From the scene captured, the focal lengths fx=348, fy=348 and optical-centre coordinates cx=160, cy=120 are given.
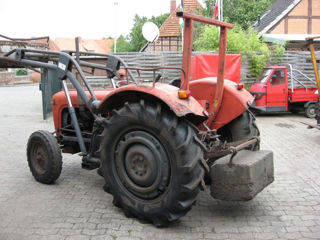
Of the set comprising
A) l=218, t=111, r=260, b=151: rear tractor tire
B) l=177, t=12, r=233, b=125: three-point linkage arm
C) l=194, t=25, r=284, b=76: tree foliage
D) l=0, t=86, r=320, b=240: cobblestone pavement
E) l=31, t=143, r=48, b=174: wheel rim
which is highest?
l=194, t=25, r=284, b=76: tree foliage

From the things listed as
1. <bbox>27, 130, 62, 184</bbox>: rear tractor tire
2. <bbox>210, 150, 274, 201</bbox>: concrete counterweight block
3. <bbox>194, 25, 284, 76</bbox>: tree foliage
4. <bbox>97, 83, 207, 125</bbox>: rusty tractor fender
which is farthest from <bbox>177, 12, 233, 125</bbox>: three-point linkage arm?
<bbox>194, 25, 284, 76</bbox>: tree foliage

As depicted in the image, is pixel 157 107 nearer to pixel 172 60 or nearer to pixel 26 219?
pixel 26 219

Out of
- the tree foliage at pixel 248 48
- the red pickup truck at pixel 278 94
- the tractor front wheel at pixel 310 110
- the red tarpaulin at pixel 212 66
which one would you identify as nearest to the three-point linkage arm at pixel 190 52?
the red tarpaulin at pixel 212 66

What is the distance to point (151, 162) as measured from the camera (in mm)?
3387

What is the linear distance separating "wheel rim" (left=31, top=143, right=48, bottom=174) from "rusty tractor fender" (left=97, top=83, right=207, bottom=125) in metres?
1.39

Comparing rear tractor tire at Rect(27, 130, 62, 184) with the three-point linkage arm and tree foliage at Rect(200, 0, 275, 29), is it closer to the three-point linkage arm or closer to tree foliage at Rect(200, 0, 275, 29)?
the three-point linkage arm

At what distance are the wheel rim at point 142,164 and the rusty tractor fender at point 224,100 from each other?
1.11m

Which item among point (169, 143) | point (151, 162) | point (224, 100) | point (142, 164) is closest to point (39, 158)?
point (142, 164)

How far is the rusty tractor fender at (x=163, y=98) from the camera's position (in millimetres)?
3191

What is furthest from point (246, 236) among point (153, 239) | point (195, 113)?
point (195, 113)

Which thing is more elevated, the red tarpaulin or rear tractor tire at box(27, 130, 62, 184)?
the red tarpaulin

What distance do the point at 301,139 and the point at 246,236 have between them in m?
5.26

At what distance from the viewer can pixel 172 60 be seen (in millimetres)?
12609

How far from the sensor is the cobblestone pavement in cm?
334
